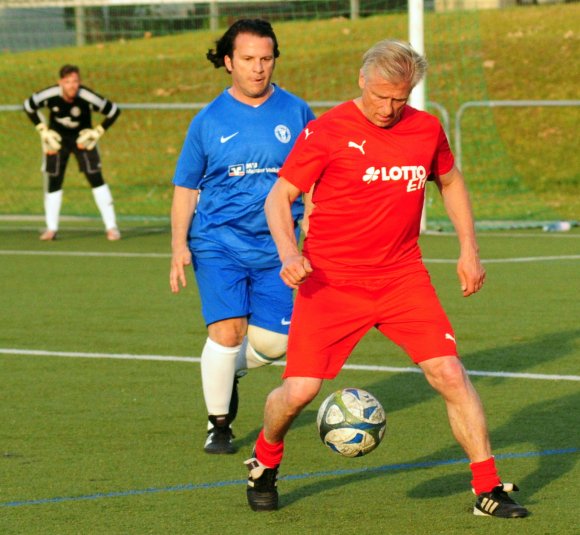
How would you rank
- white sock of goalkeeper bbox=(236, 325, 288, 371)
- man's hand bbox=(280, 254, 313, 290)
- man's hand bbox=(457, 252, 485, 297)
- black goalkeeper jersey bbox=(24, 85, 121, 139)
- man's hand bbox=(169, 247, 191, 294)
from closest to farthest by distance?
man's hand bbox=(280, 254, 313, 290)
man's hand bbox=(457, 252, 485, 297)
man's hand bbox=(169, 247, 191, 294)
white sock of goalkeeper bbox=(236, 325, 288, 371)
black goalkeeper jersey bbox=(24, 85, 121, 139)

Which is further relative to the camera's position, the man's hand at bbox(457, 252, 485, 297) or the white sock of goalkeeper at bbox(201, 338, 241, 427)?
the white sock of goalkeeper at bbox(201, 338, 241, 427)

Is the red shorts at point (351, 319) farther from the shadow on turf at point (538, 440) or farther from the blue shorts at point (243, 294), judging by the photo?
the blue shorts at point (243, 294)

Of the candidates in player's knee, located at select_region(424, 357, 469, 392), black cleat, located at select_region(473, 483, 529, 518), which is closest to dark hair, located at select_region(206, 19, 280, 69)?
player's knee, located at select_region(424, 357, 469, 392)

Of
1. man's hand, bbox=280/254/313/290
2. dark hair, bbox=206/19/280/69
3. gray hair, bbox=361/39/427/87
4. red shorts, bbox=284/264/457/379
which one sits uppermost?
dark hair, bbox=206/19/280/69

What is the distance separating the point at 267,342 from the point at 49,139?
414 inches

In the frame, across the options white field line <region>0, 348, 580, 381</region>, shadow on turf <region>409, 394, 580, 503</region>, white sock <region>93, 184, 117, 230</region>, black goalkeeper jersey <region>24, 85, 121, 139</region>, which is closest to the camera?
shadow on turf <region>409, 394, 580, 503</region>

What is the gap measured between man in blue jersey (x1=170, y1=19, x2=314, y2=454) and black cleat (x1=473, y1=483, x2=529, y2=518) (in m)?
1.71

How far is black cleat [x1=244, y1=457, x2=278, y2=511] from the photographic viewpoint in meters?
6.09

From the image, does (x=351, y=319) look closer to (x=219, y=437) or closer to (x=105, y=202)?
(x=219, y=437)

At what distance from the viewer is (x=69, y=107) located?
17.4 meters

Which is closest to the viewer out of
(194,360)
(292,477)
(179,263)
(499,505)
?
(499,505)

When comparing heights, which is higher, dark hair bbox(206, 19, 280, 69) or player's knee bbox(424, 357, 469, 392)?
dark hair bbox(206, 19, 280, 69)

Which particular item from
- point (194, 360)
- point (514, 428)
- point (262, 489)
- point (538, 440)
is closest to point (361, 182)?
point (262, 489)

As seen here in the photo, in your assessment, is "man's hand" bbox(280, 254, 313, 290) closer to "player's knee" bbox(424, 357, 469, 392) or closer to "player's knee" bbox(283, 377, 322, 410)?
"player's knee" bbox(283, 377, 322, 410)
